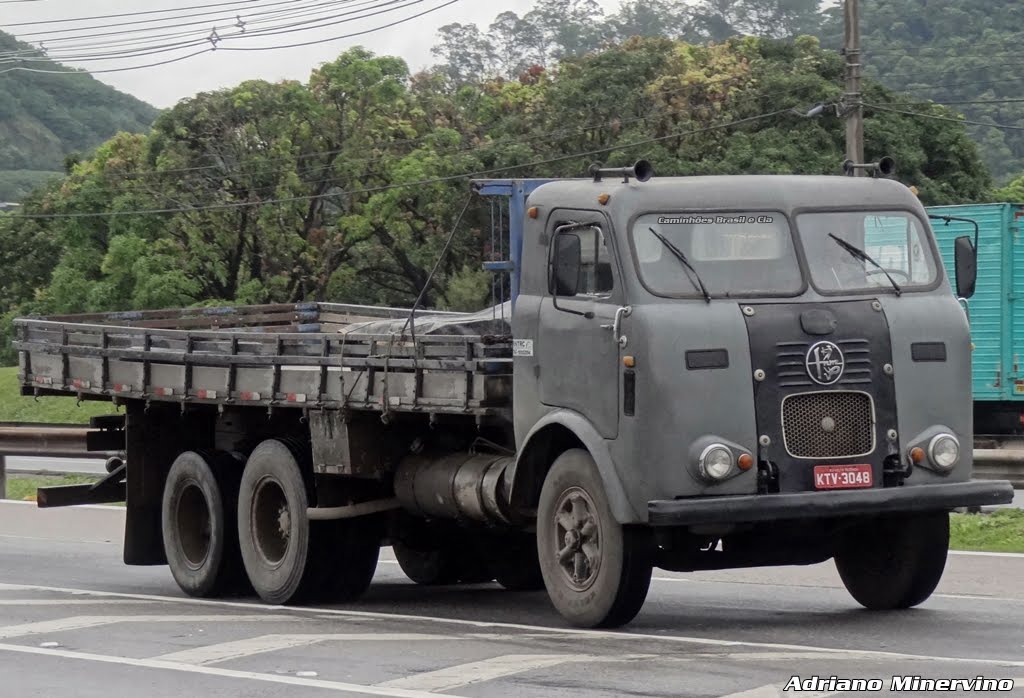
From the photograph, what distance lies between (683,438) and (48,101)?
140 metres

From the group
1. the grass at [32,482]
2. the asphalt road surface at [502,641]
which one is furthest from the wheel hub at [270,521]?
the grass at [32,482]

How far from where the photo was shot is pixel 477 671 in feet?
27.9

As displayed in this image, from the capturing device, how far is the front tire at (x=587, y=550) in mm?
9766

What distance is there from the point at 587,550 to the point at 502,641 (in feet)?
2.48

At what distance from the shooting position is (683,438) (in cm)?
953

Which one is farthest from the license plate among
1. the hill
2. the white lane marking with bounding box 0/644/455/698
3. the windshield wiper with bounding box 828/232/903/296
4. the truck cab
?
the hill

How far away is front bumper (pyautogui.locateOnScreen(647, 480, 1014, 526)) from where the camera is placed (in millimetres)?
9406

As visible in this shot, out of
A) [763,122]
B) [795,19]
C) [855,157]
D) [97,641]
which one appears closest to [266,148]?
[763,122]

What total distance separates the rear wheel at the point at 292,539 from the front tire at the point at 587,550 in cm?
262

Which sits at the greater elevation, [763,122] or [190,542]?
[763,122]

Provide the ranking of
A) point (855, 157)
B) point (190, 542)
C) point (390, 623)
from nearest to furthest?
point (390, 623), point (190, 542), point (855, 157)

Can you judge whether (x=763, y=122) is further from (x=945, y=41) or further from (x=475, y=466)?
(x=945, y=41)

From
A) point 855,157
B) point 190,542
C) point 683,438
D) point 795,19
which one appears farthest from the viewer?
point 795,19

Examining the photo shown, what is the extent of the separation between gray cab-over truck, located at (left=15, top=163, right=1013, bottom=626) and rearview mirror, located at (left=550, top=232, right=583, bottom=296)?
1 centimetres
